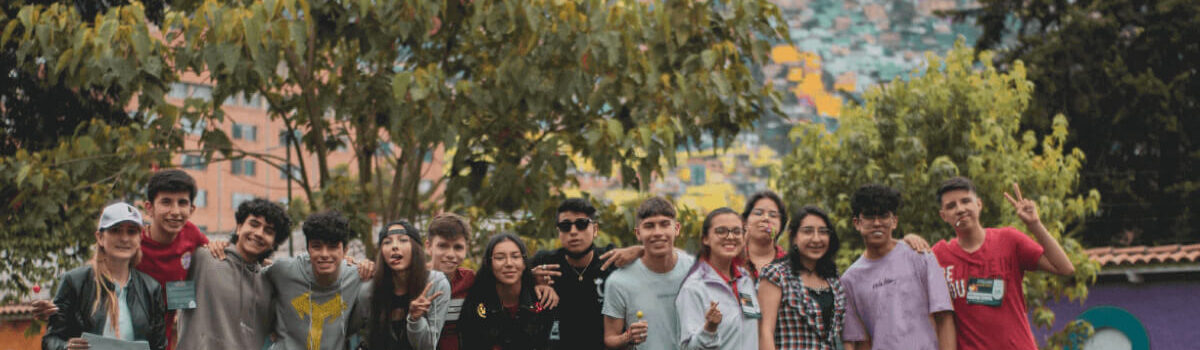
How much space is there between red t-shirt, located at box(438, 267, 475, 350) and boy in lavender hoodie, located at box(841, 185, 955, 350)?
1.54m

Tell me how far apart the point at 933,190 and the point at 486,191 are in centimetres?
551

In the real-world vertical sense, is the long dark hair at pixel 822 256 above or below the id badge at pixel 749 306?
above

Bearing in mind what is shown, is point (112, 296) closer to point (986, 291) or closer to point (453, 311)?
point (453, 311)

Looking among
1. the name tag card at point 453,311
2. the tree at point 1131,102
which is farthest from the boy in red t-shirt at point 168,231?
the tree at point 1131,102

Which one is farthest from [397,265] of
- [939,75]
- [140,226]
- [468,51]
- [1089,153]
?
[1089,153]

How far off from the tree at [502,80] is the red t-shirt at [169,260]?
227 cm

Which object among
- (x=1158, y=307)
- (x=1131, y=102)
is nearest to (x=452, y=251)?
(x=1158, y=307)

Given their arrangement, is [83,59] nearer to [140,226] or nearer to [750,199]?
[140,226]

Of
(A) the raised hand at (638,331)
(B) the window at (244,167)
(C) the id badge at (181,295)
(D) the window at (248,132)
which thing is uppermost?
(D) the window at (248,132)

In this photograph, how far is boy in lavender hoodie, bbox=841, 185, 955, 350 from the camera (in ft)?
15.5

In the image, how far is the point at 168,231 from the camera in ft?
15.0

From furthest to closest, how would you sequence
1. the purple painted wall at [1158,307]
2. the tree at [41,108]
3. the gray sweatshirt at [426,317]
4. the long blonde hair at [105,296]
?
the purple painted wall at [1158,307] → the tree at [41,108] → the gray sweatshirt at [426,317] → the long blonde hair at [105,296]

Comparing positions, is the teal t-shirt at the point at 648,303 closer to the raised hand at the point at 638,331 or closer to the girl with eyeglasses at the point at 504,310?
the raised hand at the point at 638,331

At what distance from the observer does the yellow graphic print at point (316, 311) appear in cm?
472
